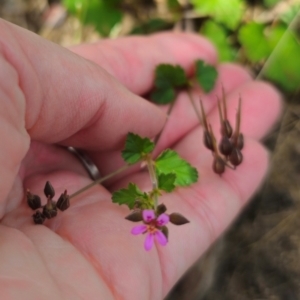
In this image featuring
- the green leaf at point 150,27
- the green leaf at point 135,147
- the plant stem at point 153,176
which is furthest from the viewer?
the green leaf at point 150,27

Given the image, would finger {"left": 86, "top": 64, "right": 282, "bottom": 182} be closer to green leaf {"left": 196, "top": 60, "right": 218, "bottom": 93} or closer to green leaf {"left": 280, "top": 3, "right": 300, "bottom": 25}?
green leaf {"left": 196, "top": 60, "right": 218, "bottom": 93}

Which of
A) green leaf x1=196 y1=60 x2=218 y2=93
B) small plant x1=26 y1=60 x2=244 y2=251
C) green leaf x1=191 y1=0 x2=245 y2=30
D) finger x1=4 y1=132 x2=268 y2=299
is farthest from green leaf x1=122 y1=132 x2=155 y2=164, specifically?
green leaf x1=191 y1=0 x2=245 y2=30

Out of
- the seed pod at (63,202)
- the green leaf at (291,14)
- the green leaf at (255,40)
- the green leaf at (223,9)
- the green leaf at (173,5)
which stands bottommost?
the seed pod at (63,202)

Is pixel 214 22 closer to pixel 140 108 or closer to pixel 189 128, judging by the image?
pixel 189 128

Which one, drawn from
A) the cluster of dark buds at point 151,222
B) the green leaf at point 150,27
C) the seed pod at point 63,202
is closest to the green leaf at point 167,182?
the cluster of dark buds at point 151,222

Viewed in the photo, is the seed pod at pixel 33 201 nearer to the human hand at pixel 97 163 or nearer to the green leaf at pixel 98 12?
the human hand at pixel 97 163
